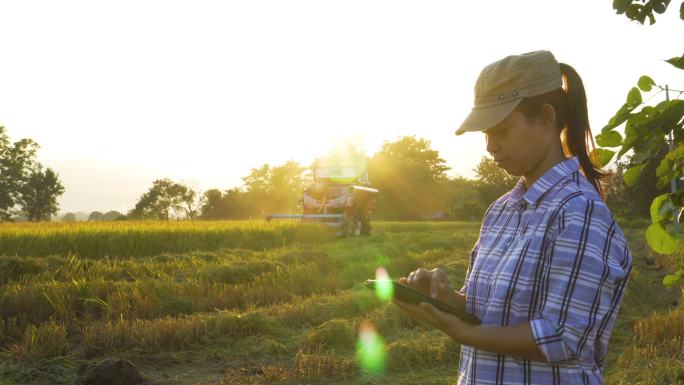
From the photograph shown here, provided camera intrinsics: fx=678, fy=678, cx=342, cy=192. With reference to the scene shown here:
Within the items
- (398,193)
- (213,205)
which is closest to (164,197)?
(213,205)

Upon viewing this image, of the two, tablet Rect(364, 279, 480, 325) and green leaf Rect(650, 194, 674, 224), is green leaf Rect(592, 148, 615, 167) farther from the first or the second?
tablet Rect(364, 279, 480, 325)

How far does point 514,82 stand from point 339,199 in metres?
18.6

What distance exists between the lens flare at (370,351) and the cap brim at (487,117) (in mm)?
3581

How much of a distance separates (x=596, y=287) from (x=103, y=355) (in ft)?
16.5

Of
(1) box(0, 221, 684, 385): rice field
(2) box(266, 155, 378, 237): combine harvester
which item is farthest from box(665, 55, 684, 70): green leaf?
(2) box(266, 155, 378, 237): combine harvester

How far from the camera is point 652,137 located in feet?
7.16

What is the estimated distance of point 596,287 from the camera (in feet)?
4.93

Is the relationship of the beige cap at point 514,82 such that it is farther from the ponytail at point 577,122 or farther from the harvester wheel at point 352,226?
the harvester wheel at point 352,226

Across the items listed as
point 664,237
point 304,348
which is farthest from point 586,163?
point 304,348

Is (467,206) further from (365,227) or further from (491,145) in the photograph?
(491,145)

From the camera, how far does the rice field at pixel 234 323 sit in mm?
5051

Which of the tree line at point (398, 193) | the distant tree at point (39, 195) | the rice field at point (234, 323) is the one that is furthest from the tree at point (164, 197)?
the rice field at point (234, 323)

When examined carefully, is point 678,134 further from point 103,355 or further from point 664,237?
point 103,355

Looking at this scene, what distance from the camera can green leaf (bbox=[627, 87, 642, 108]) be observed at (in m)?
2.22
